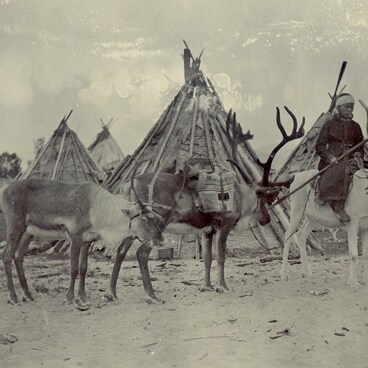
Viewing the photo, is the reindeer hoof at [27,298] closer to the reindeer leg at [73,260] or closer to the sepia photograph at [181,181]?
the sepia photograph at [181,181]

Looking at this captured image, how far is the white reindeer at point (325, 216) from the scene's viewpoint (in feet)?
14.3

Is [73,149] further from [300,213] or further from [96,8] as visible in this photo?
[300,213]

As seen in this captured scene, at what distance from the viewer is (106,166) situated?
8766 mm

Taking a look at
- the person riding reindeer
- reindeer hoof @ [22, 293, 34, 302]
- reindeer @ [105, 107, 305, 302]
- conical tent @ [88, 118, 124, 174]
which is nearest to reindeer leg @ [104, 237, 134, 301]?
reindeer @ [105, 107, 305, 302]

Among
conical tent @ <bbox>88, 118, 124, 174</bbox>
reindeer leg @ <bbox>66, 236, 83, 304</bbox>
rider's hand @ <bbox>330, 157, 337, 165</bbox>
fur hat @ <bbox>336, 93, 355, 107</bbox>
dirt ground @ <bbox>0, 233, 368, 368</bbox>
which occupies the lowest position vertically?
dirt ground @ <bbox>0, 233, 368, 368</bbox>

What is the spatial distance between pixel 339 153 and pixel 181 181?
4.08ft

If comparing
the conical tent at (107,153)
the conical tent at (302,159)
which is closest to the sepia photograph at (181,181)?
the conical tent at (302,159)

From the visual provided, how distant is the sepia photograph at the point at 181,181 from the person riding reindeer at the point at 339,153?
0.01m

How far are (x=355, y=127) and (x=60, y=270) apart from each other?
268 cm

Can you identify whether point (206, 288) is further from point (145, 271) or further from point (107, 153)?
point (107, 153)

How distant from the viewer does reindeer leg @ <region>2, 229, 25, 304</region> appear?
4.25 m

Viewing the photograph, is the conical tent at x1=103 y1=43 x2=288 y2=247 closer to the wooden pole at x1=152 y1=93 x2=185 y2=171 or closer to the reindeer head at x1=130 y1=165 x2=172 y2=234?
the wooden pole at x1=152 y1=93 x2=185 y2=171

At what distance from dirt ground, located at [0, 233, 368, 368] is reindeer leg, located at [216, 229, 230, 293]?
8cm

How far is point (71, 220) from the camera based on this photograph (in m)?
4.22
